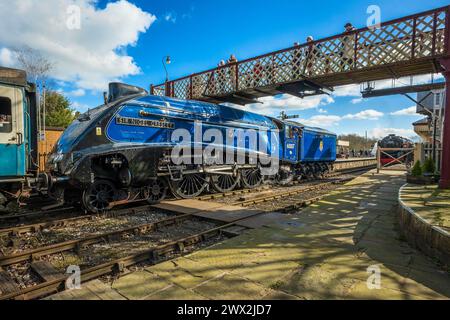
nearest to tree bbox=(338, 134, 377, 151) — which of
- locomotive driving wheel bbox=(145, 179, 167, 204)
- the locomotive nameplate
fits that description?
the locomotive nameplate

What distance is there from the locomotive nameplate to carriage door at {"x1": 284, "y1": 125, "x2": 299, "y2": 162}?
22.9 ft

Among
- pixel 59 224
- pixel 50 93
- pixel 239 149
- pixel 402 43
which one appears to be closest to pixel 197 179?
pixel 239 149

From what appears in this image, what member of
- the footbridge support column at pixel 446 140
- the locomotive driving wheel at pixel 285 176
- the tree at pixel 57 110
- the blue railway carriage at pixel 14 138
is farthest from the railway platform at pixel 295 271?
the tree at pixel 57 110

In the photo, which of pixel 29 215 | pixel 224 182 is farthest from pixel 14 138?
pixel 224 182

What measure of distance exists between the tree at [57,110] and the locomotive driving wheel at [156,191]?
2546cm

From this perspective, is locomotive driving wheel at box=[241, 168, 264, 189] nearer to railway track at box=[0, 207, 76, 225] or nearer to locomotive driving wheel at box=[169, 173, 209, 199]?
locomotive driving wheel at box=[169, 173, 209, 199]

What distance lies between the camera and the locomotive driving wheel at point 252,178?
1176cm

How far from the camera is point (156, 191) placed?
27.9 feet

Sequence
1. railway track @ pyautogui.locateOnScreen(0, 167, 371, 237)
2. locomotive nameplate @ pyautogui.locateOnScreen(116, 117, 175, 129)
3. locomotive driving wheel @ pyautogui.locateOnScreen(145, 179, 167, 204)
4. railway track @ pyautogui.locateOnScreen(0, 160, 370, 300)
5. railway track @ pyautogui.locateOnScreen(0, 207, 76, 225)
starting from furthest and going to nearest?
1. locomotive driving wheel @ pyautogui.locateOnScreen(145, 179, 167, 204)
2. locomotive nameplate @ pyautogui.locateOnScreen(116, 117, 175, 129)
3. railway track @ pyautogui.locateOnScreen(0, 207, 76, 225)
4. railway track @ pyautogui.locateOnScreen(0, 167, 371, 237)
5. railway track @ pyautogui.locateOnScreen(0, 160, 370, 300)

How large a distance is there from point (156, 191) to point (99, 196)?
171cm

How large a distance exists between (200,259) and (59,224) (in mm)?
4049

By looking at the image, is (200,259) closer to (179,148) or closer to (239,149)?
(179,148)

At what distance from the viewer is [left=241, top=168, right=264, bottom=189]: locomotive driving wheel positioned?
38.6 feet

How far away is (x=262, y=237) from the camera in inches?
197
